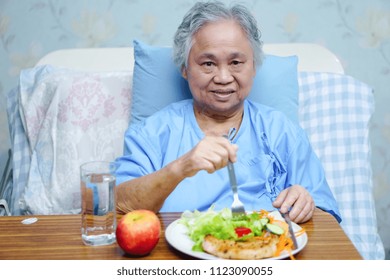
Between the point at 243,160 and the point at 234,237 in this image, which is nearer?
the point at 234,237

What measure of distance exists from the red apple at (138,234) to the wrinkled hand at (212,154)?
0.60 ft

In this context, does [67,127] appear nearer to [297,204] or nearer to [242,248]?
[297,204]

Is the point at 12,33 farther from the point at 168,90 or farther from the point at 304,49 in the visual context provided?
the point at 304,49

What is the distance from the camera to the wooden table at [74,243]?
996mm

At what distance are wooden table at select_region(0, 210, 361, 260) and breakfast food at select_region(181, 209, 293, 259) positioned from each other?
0.05 metres

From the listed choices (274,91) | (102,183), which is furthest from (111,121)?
(102,183)

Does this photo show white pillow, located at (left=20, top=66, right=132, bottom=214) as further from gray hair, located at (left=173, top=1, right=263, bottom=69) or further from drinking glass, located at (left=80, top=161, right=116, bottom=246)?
drinking glass, located at (left=80, top=161, right=116, bottom=246)

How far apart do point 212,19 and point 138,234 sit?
850mm

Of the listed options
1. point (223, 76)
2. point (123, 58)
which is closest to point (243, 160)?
point (223, 76)

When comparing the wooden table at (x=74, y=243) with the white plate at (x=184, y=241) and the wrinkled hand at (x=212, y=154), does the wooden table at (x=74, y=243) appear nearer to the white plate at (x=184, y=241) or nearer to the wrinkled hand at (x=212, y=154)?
the white plate at (x=184, y=241)

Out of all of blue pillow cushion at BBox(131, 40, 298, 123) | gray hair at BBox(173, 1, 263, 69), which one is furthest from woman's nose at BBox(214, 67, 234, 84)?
blue pillow cushion at BBox(131, 40, 298, 123)

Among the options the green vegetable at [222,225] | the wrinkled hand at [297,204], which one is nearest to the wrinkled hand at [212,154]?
the green vegetable at [222,225]

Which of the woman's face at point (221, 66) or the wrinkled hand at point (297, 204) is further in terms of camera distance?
the woman's face at point (221, 66)

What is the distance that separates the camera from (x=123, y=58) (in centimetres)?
227
